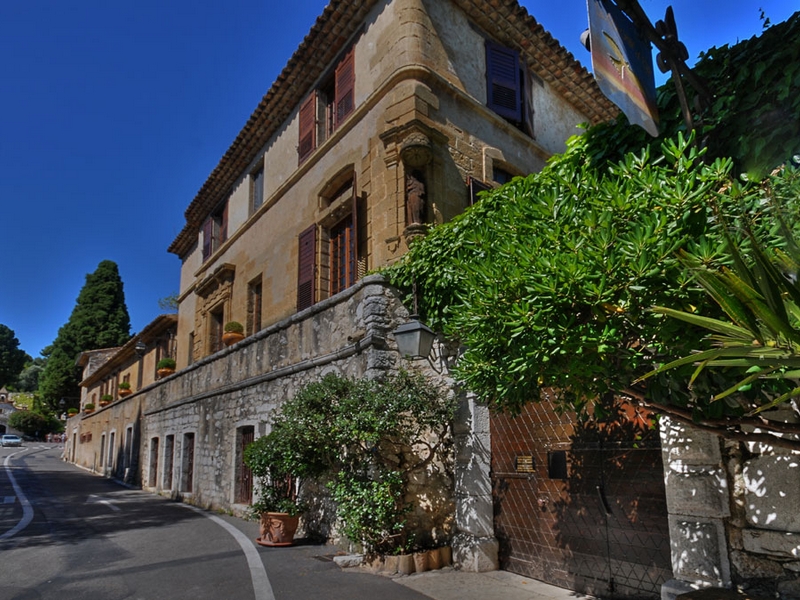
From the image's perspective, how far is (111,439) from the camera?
26922mm

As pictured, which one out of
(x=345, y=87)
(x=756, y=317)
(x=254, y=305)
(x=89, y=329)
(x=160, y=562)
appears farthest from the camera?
(x=89, y=329)

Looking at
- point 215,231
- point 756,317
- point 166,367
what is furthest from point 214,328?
point 756,317

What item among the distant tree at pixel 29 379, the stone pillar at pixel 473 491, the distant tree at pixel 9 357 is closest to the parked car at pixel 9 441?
the distant tree at pixel 9 357

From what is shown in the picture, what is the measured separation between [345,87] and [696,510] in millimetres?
9810

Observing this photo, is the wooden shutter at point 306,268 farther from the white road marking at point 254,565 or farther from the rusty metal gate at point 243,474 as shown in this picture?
the white road marking at point 254,565

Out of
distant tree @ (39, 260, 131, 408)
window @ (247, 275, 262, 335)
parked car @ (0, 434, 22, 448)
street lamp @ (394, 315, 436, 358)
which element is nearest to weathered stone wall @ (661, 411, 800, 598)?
street lamp @ (394, 315, 436, 358)

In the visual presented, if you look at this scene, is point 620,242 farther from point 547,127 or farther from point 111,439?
point 111,439

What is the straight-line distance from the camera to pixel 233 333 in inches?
541

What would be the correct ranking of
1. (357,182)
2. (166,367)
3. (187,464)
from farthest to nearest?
(166,367) → (187,464) → (357,182)

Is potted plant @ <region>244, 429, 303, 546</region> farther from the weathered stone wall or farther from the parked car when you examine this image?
the parked car

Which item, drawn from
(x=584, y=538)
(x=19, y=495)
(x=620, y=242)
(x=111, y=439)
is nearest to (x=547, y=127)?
(x=584, y=538)

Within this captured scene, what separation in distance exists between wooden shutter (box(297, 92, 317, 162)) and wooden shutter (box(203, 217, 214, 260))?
22.7 feet

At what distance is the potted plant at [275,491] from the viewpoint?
7.32 m

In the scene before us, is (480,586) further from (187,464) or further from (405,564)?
(187,464)
